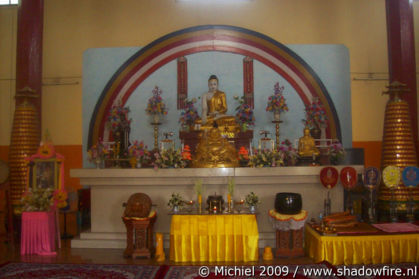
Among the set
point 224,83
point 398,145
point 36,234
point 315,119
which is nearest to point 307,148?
point 398,145

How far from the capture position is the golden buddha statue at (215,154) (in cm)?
643

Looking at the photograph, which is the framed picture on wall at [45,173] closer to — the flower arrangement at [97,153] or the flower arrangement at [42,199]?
the flower arrangement at [42,199]

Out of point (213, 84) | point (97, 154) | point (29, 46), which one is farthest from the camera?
point (213, 84)

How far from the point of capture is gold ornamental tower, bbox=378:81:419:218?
6.74m

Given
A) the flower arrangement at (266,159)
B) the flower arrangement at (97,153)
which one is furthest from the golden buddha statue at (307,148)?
the flower arrangement at (97,153)

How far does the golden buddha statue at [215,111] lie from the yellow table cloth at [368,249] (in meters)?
3.40

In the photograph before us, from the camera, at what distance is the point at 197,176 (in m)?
6.26

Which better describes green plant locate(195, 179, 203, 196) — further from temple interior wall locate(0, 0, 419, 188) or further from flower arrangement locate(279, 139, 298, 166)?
temple interior wall locate(0, 0, 419, 188)

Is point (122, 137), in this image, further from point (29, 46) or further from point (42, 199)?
point (29, 46)

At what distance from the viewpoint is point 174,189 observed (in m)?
6.42

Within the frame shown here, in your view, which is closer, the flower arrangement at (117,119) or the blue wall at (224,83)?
the flower arrangement at (117,119)

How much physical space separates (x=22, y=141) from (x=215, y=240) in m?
3.90

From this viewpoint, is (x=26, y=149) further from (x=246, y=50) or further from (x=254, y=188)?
(x=246, y=50)

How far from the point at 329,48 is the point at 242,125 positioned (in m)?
2.80
